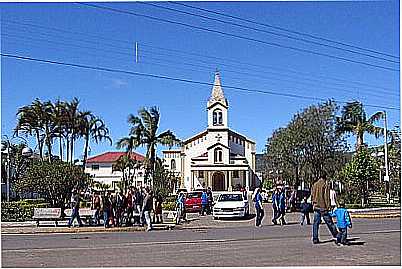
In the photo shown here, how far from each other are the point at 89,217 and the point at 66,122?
2300 centimetres

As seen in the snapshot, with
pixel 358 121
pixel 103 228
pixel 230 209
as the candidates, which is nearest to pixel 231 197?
pixel 230 209

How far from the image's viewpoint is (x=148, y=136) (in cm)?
5050

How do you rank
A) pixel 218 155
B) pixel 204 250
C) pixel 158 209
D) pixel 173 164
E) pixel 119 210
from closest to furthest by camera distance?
pixel 204 250, pixel 119 210, pixel 158 209, pixel 218 155, pixel 173 164

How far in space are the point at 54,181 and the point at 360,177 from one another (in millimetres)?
16431

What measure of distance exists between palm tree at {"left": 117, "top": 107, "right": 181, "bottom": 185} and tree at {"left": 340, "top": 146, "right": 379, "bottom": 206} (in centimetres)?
1626

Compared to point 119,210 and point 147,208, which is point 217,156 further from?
point 147,208

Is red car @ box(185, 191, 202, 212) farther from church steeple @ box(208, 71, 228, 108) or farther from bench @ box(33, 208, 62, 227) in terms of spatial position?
church steeple @ box(208, 71, 228, 108)

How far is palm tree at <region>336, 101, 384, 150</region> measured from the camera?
52.6 m

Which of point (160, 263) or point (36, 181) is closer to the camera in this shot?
point (160, 263)

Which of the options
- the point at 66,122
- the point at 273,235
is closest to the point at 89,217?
the point at 273,235

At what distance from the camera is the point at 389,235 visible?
61.5ft

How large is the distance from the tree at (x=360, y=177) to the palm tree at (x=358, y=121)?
1462 centimetres

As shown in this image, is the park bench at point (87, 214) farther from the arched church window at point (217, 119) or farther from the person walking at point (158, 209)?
the arched church window at point (217, 119)

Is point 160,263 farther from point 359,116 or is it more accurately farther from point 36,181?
point 359,116
